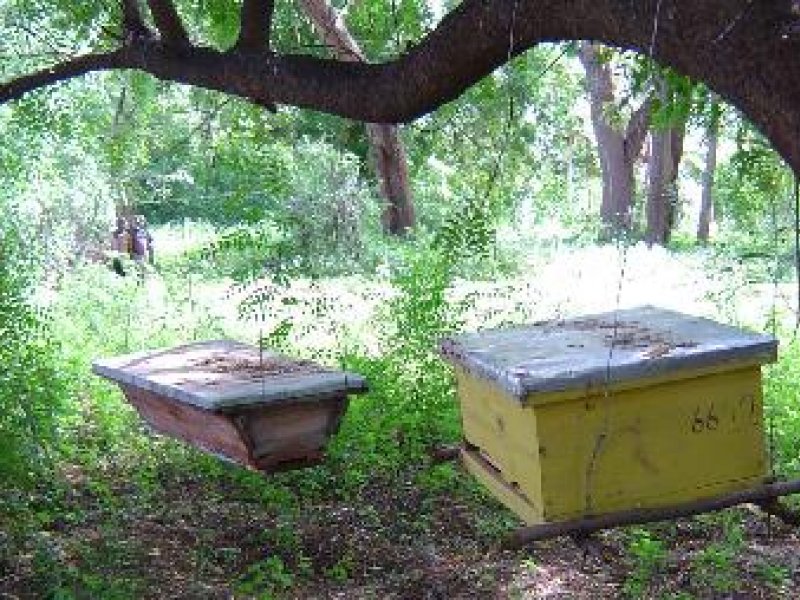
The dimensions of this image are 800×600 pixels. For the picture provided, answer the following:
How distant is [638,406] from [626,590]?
1934 mm

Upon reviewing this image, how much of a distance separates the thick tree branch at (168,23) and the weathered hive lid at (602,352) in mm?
1785

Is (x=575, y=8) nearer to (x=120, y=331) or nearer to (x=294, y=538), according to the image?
(x=294, y=538)

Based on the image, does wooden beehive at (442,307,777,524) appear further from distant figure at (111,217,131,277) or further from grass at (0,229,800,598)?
distant figure at (111,217,131,277)

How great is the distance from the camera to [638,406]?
239 centimetres

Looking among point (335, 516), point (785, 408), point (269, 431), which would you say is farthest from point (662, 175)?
point (269, 431)

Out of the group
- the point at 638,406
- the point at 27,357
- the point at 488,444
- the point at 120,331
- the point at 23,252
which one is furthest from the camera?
the point at 120,331

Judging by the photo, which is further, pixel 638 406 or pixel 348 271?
pixel 348 271

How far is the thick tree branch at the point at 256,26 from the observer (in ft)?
11.9

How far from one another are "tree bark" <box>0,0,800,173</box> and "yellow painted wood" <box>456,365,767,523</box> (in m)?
0.59

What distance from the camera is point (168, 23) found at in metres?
3.88

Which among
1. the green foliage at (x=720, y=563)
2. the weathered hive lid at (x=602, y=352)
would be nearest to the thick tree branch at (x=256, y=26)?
the weathered hive lid at (x=602, y=352)

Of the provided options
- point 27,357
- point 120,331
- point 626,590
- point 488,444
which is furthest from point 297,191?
point 488,444

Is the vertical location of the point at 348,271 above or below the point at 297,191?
below

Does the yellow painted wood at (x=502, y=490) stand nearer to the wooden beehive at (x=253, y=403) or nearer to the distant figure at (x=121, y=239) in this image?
the wooden beehive at (x=253, y=403)
